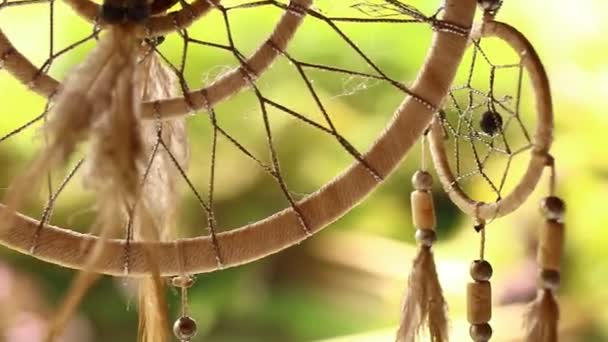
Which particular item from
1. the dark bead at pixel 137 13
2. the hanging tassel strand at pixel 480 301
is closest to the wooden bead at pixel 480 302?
the hanging tassel strand at pixel 480 301

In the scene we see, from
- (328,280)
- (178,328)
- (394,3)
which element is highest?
(328,280)

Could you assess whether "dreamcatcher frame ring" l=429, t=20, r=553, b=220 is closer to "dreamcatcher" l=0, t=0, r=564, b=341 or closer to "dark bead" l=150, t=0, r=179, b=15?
"dreamcatcher" l=0, t=0, r=564, b=341

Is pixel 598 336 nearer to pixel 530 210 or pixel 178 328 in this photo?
pixel 530 210

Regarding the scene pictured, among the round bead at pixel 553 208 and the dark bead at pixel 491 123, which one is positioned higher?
the dark bead at pixel 491 123

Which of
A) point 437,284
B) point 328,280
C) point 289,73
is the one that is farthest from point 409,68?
point 437,284

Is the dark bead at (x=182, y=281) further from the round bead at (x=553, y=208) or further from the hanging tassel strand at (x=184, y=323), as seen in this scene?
the round bead at (x=553, y=208)


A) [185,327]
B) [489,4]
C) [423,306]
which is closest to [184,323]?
[185,327]
